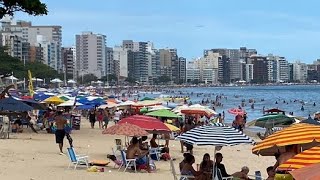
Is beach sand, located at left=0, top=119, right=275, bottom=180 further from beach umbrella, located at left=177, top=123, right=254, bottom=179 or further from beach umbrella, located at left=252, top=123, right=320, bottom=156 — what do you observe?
beach umbrella, located at left=252, top=123, right=320, bottom=156

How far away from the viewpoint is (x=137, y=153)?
13.1m

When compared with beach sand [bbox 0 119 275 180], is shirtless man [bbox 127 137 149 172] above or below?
above

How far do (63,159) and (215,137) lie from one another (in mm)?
6343

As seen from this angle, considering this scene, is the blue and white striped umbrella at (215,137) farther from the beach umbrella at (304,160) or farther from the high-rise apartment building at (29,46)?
the high-rise apartment building at (29,46)

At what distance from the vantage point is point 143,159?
13.2m

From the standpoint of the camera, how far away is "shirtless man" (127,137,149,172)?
42.7 ft

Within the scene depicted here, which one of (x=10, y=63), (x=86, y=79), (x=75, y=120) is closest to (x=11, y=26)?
(x=86, y=79)

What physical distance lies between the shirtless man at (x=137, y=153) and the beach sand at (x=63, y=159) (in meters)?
0.28

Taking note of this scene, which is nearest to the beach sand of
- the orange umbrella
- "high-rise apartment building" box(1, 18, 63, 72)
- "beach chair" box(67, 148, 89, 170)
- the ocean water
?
"beach chair" box(67, 148, 89, 170)

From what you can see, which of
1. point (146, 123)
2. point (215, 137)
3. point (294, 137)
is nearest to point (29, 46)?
point (146, 123)

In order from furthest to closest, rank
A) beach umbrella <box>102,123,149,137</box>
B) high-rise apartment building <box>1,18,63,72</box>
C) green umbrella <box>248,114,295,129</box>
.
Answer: high-rise apartment building <box>1,18,63,72</box> < green umbrella <box>248,114,295,129</box> < beach umbrella <box>102,123,149,137</box>

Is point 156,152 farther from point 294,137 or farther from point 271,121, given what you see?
point 294,137

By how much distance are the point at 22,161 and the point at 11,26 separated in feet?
585

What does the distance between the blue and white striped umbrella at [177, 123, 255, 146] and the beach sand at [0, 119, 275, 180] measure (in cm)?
269
